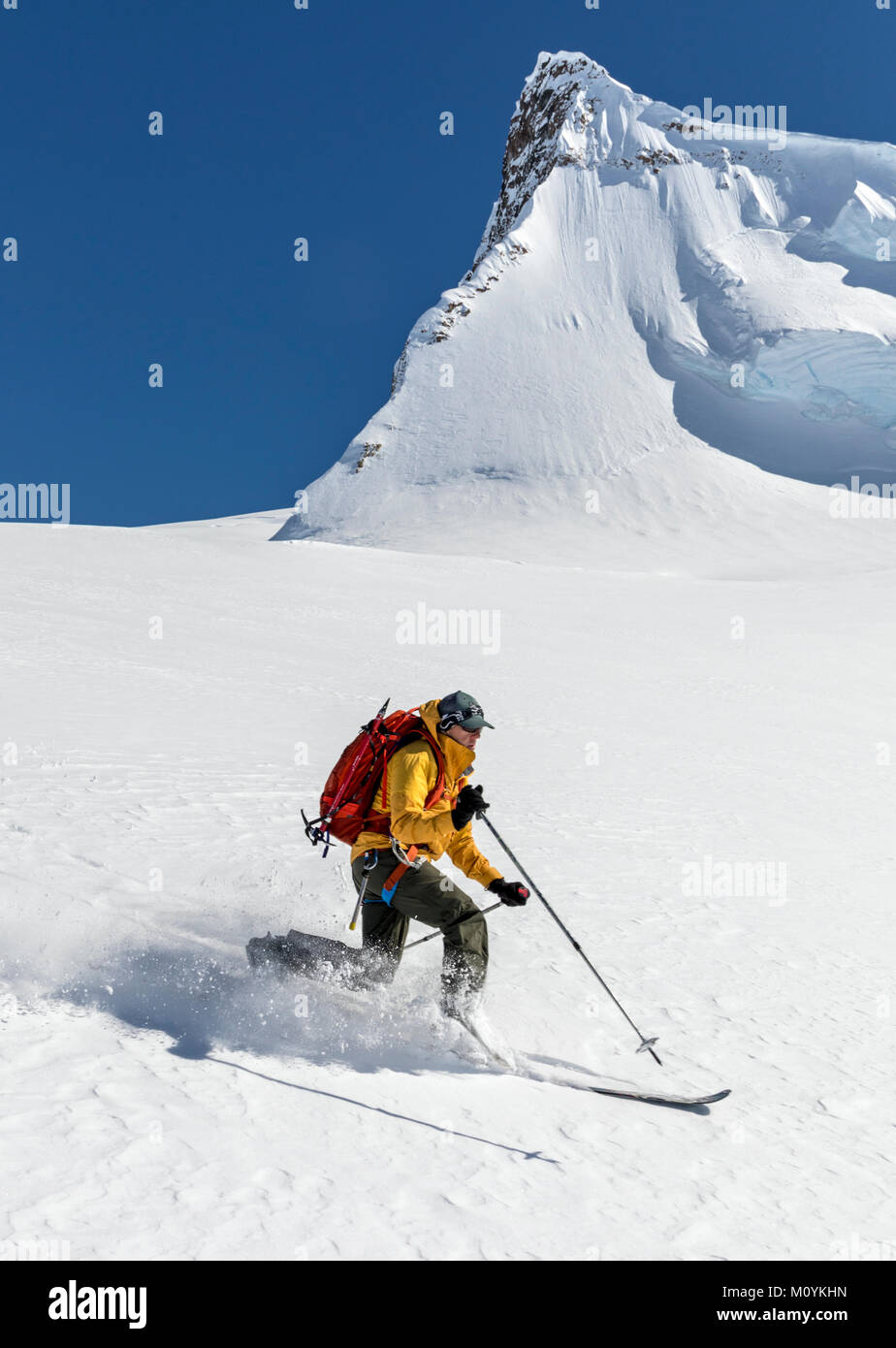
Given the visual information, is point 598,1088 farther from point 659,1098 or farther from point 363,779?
point 363,779

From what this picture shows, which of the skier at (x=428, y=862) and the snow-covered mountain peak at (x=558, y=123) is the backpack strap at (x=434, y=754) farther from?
the snow-covered mountain peak at (x=558, y=123)

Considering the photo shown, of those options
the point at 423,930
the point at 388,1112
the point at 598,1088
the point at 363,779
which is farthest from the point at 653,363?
the point at 388,1112

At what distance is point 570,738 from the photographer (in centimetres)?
1349

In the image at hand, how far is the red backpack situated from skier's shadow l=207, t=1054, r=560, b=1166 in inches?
40.8

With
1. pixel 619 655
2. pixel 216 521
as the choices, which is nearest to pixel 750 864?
pixel 619 655

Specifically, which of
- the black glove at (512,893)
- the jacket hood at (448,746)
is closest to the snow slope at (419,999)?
the black glove at (512,893)

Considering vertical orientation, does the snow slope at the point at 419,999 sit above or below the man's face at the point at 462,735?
below

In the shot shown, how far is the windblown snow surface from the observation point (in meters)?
3.51

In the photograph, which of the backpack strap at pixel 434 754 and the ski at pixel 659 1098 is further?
the backpack strap at pixel 434 754

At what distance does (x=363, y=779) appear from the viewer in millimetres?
4852

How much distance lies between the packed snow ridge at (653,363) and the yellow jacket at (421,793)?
47.7 m

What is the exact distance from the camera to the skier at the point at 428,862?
4.55 meters

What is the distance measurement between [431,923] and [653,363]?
220ft
